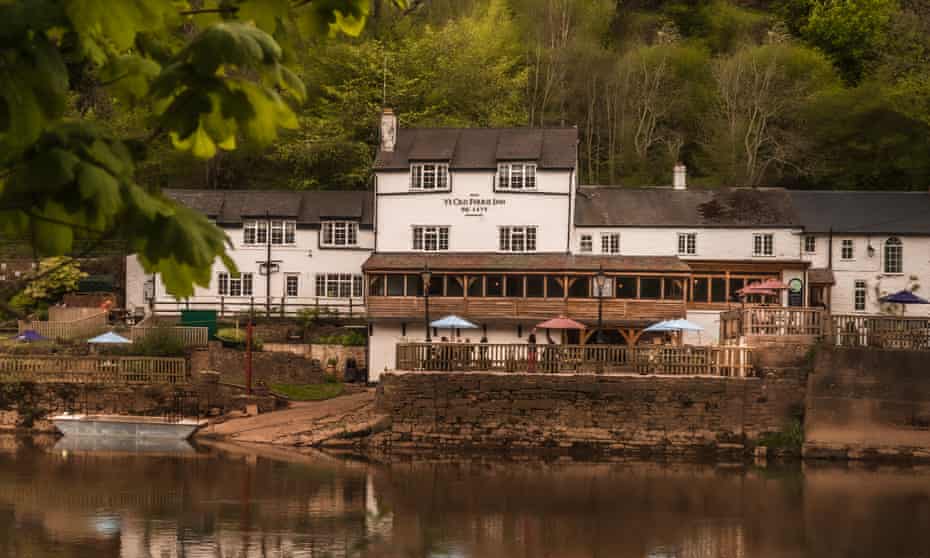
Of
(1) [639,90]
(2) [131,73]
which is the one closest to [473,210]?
(1) [639,90]

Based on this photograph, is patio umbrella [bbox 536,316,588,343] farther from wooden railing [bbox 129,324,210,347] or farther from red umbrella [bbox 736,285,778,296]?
wooden railing [bbox 129,324,210,347]

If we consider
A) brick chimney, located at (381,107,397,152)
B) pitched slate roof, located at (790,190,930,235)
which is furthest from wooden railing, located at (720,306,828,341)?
brick chimney, located at (381,107,397,152)

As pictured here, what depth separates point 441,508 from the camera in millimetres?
32500

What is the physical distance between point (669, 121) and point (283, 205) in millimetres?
27064

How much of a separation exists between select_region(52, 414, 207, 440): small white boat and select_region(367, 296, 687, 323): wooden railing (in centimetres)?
925

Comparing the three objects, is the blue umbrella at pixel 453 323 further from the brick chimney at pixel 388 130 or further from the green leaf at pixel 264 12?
the green leaf at pixel 264 12

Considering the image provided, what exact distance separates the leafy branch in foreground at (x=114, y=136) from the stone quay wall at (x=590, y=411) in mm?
35533

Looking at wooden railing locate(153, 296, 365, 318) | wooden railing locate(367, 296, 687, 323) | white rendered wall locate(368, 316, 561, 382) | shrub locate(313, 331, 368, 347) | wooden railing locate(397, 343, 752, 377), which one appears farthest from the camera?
wooden railing locate(153, 296, 365, 318)

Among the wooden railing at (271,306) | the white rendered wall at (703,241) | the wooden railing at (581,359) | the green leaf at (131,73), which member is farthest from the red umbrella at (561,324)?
the green leaf at (131,73)

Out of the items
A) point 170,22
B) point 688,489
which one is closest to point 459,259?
point 688,489

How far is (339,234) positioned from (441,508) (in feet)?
81.2

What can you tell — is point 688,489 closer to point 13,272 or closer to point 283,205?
point 283,205

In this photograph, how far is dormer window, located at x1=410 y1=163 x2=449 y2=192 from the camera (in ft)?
171

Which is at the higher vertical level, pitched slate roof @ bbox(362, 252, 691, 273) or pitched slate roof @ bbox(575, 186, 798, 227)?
pitched slate roof @ bbox(575, 186, 798, 227)
